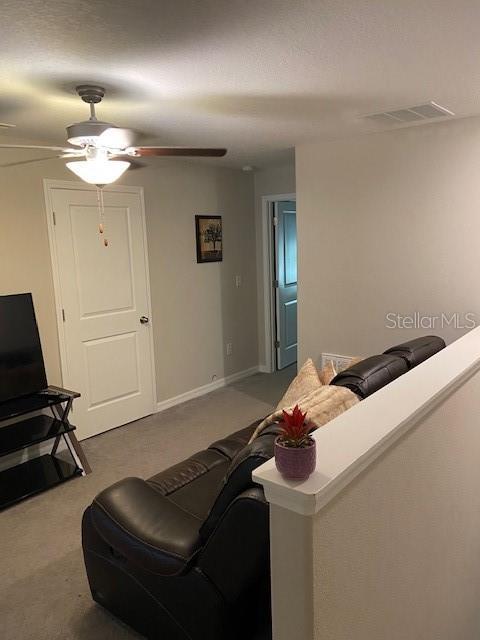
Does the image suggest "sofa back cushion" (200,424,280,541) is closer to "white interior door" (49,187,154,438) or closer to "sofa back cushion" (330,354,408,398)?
"sofa back cushion" (330,354,408,398)

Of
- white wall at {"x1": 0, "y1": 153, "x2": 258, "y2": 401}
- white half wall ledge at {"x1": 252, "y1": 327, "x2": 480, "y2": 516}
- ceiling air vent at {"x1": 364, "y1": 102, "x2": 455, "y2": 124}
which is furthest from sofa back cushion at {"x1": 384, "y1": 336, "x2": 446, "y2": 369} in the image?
white wall at {"x1": 0, "y1": 153, "x2": 258, "y2": 401}

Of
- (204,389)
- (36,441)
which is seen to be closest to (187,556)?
(36,441)

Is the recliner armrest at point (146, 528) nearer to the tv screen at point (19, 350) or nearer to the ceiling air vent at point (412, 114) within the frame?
the tv screen at point (19, 350)

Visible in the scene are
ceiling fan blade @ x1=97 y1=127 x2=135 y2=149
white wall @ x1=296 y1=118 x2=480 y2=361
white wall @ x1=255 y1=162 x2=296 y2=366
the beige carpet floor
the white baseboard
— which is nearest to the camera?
the beige carpet floor

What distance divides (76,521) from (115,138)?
2.17m

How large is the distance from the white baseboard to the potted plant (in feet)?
12.5

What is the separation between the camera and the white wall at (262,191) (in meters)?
5.28

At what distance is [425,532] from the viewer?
1539 mm

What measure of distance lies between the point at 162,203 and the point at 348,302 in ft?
6.40

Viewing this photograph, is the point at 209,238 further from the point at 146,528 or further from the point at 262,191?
the point at 146,528

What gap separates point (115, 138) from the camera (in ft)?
7.48

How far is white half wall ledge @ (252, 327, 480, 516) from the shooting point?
3.09 feet

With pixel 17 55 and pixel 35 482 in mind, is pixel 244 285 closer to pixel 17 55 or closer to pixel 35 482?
pixel 35 482

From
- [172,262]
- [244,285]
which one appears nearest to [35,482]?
[172,262]
